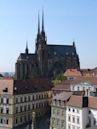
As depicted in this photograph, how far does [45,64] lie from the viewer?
162m

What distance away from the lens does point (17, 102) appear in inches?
3295

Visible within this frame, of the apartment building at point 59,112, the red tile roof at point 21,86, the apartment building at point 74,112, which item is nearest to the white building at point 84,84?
the red tile roof at point 21,86

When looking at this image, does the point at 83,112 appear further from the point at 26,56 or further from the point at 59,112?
the point at 26,56

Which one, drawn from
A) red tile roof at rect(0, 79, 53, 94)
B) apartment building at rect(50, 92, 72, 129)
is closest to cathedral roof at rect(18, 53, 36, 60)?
red tile roof at rect(0, 79, 53, 94)

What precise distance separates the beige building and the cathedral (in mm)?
62754

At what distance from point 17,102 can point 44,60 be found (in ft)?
258

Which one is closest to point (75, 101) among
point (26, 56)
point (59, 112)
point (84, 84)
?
point (59, 112)

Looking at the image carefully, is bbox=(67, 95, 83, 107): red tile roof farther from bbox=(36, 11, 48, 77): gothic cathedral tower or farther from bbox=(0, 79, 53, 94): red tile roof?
bbox=(36, 11, 48, 77): gothic cathedral tower

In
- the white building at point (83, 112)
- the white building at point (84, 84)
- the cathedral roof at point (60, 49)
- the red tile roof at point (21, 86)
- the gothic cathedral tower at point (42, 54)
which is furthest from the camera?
the cathedral roof at point (60, 49)

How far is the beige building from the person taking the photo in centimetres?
8225

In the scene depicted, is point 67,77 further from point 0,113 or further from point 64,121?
point 64,121

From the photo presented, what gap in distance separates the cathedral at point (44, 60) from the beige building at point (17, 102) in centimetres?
6275

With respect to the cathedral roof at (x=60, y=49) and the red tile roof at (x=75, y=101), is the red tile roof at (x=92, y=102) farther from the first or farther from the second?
the cathedral roof at (x=60, y=49)

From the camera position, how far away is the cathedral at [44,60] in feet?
510
